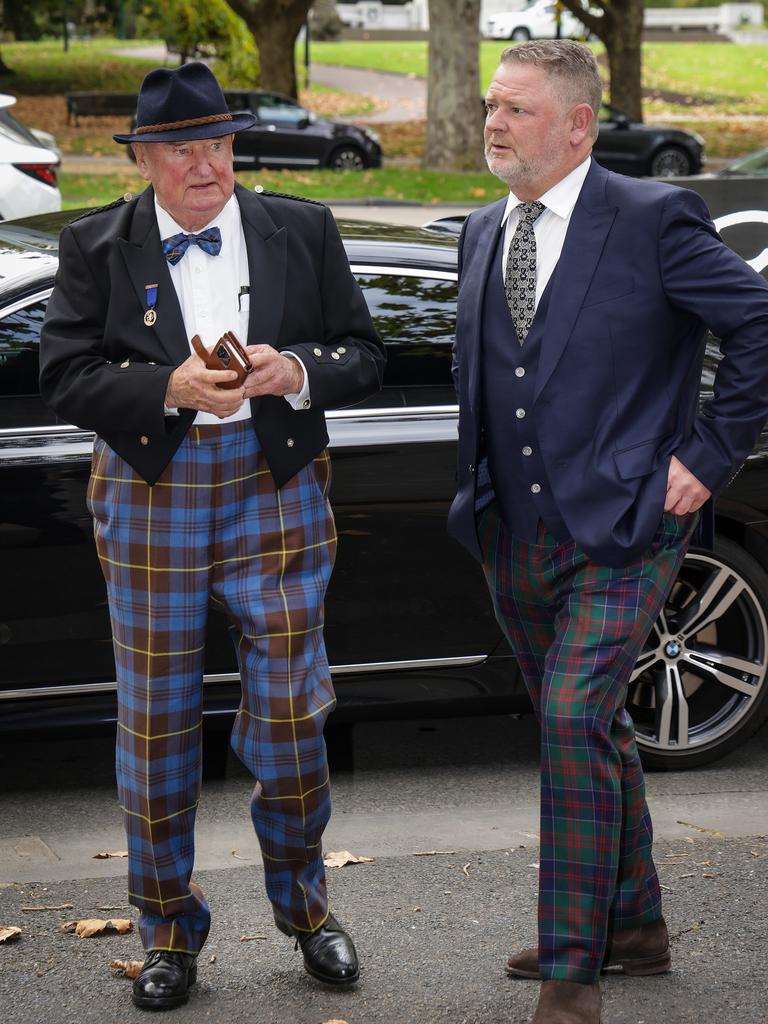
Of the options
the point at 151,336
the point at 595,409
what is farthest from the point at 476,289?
the point at 151,336

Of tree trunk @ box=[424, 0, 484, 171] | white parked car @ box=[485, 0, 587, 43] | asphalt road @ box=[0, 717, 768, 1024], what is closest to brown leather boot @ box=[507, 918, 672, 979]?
asphalt road @ box=[0, 717, 768, 1024]

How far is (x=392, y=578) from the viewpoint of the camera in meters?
4.54

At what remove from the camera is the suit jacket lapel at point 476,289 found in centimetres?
340

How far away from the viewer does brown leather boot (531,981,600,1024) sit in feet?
10.5

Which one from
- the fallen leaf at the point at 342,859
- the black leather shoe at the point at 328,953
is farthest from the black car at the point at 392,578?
the black leather shoe at the point at 328,953

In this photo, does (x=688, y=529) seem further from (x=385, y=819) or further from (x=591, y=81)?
(x=385, y=819)

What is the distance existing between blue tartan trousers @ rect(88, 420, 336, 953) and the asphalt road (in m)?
0.25

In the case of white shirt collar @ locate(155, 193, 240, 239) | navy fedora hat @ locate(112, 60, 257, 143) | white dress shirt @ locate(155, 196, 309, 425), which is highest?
navy fedora hat @ locate(112, 60, 257, 143)

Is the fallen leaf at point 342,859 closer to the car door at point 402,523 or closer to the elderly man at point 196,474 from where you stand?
the car door at point 402,523

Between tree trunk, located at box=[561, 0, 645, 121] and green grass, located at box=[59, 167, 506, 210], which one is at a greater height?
tree trunk, located at box=[561, 0, 645, 121]

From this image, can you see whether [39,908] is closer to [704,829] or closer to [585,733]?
[585,733]

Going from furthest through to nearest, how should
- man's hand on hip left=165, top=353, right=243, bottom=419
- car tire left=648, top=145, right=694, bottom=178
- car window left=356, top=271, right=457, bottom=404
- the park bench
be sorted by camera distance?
the park bench
car tire left=648, top=145, right=694, bottom=178
car window left=356, top=271, right=457, bottom=404
man's hand on hip left=165, top=353, right=243, bottom=419

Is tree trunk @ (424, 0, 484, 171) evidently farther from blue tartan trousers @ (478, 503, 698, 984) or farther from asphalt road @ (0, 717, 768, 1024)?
blue tartan trousers @ (478, 503, 698, 984)

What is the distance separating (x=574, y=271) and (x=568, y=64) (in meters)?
0.42
